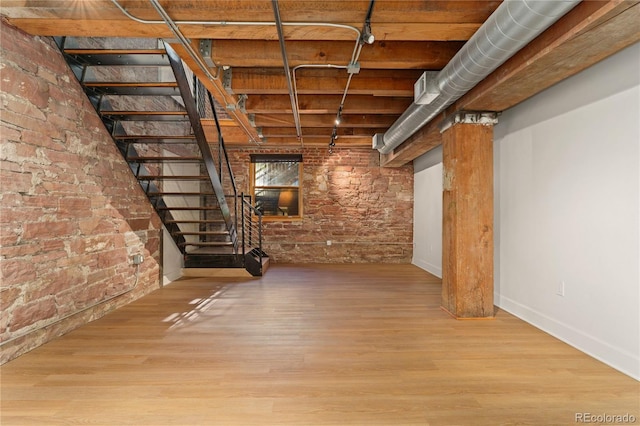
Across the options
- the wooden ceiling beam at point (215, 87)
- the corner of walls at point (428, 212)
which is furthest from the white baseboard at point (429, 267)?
the wooden ceiling beam at point (215, 87)

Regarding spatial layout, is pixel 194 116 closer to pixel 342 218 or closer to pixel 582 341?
pixel 342 218

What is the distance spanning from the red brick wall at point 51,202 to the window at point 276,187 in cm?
329

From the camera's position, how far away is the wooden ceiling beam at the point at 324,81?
3371mm

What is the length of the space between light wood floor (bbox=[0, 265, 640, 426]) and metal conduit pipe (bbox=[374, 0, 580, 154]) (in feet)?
7.19

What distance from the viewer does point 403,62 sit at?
286 cm

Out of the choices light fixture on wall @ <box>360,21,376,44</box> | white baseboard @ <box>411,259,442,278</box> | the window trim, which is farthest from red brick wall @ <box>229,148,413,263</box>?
light fixture on wall @ <box>360,21,376,44</box>

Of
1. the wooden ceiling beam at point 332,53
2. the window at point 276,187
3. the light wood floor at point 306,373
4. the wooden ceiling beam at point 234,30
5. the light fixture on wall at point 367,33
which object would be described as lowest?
the light wood floor at point 306,373

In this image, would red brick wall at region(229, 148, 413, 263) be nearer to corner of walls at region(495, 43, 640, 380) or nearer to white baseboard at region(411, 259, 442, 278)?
white baseboard at region(411, 259, 442, 278)

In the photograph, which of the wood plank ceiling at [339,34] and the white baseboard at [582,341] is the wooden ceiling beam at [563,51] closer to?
the wood plank ceiling at [339,34]

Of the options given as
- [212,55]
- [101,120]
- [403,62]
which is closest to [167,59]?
[212,55]

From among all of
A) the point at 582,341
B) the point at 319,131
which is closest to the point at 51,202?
the point at 319,131

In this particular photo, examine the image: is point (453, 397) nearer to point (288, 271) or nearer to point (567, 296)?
point (567, 296)

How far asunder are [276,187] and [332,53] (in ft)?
14.1

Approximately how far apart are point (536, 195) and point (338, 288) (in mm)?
2719
